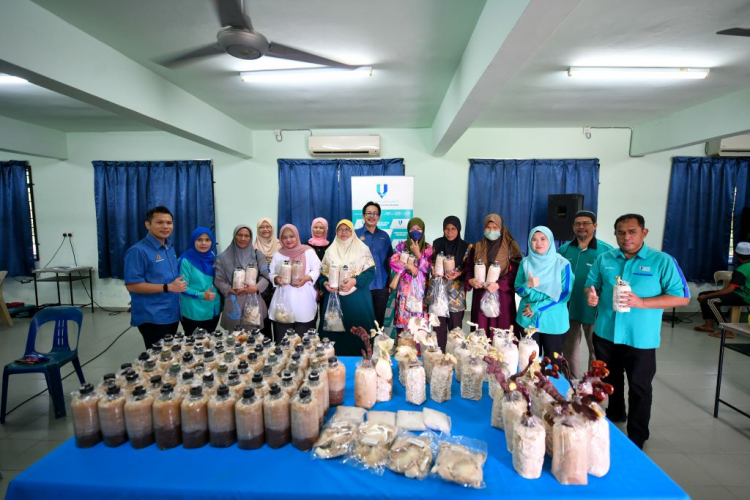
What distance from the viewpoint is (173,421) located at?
4.01ft

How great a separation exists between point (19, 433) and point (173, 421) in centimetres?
235

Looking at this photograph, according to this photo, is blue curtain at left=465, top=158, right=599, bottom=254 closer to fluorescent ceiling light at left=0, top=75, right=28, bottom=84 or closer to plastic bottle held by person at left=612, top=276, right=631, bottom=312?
plastic bottle held by person at left=612, top=276, right=631, bottom=312

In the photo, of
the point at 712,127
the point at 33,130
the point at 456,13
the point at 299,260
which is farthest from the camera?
the point at 33,130

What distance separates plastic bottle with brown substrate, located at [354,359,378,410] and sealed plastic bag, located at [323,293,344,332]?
135 cm

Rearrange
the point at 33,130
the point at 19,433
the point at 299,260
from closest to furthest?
the point at 19,433
the point at 299,260
the point at 33,130

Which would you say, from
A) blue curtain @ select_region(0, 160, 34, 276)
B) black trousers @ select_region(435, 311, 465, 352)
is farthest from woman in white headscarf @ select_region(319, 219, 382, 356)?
blue curtain @ select_region(0, 160, 34, 276)

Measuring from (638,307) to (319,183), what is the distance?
14.6ft

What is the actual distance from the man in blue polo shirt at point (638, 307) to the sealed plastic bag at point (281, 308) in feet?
7.17

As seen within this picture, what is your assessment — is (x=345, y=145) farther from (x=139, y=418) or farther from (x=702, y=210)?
(x=702, y=210)

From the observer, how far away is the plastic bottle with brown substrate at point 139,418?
1203mm

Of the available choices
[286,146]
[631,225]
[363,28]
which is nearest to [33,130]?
[286,146]

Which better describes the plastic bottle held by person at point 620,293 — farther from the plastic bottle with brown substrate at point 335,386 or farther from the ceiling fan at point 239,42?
the ceiling fan at point 239,42

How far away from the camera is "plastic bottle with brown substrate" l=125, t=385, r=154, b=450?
120cm

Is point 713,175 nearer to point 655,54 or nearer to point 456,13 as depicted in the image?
point 655,54
